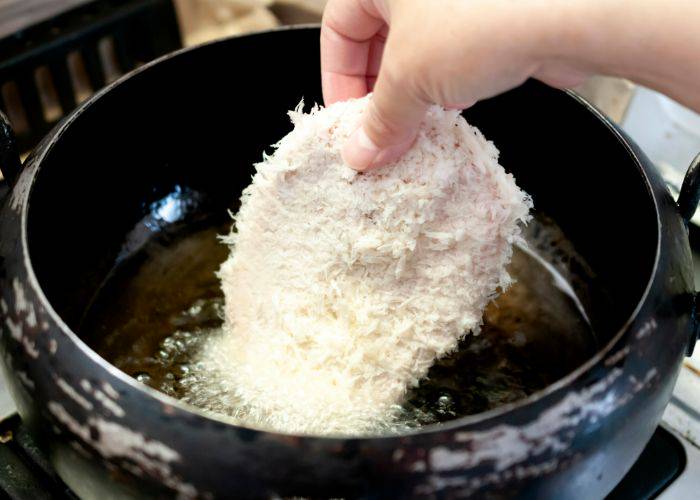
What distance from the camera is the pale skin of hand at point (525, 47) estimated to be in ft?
1.56

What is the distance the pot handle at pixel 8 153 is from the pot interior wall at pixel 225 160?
1.4 inches

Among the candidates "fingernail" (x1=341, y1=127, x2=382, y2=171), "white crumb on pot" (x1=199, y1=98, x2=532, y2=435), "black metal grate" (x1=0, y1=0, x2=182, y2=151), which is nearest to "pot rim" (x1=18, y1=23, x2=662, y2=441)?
"white crumb on pot" (x1=199, y1=98, x2=532, y2=435)

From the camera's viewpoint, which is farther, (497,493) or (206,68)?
(206,68)

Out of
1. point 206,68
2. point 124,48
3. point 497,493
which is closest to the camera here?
point 497,493

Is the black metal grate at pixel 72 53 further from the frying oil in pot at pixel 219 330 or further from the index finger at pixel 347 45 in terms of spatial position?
the index finger at pixel 347 45

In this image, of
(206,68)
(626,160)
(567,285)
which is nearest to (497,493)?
(626,160)

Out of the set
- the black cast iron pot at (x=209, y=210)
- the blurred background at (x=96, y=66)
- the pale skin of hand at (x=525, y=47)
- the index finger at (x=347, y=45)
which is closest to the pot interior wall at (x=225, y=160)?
the black cast iron pot at (x=209, y=210)

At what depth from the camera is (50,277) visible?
2.61 feet

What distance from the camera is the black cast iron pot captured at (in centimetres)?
47

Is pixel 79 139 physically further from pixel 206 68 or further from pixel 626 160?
pixel 626 160

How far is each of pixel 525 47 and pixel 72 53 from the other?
993 mm

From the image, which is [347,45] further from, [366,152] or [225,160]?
[225,160]

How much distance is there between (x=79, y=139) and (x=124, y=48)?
0.60 meters

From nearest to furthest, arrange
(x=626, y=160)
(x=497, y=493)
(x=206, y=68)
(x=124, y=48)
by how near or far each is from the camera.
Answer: (x=497, y=493), (x=626, y=160), (x=206, y=68), (x=124, y=48)
